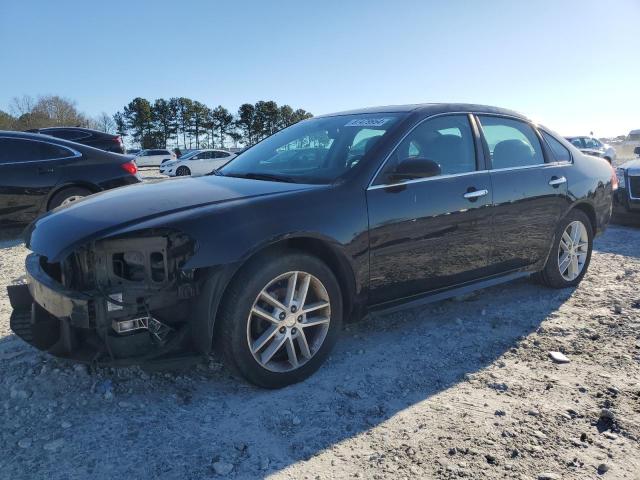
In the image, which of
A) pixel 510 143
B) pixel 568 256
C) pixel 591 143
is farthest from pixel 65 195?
pixel 591 143

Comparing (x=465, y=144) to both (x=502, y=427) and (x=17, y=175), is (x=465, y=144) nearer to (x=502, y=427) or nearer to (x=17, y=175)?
(x=502, y=427)

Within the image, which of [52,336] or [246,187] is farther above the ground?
[246,187]

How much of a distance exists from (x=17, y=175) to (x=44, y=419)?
535 cm

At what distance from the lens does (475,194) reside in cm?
379

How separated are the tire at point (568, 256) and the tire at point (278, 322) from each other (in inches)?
101

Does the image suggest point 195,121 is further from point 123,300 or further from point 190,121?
point 123,300

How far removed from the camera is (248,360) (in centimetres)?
278

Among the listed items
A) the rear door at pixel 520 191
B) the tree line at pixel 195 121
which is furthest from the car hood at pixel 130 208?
the tree line at pixel 195 121

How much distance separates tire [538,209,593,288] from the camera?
15.3 feet

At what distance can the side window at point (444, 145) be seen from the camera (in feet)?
11.7

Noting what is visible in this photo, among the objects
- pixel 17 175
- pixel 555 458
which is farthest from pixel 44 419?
pixel 17 175

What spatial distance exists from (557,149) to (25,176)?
21.6ft

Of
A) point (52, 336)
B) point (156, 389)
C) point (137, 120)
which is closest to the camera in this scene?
point (52, 336)

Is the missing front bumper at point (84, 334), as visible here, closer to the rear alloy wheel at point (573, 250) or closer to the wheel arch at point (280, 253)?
the wheel arch at point (280, 253)
